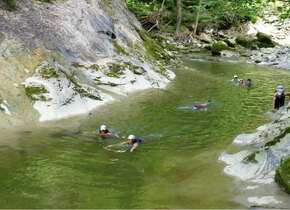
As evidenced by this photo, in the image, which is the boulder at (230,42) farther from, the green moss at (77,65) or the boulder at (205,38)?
the green moss at (77,65)

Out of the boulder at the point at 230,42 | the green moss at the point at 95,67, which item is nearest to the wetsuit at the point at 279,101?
the green moss at the point at 95,67

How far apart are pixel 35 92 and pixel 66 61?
3700 mm

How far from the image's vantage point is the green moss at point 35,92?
41.0 feet

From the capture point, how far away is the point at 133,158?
8.50m

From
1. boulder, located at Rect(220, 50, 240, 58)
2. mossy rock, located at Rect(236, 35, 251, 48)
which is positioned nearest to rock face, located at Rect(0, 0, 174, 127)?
boulder, located at Rect(220, 50, 240, 58)

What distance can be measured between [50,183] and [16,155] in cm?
242

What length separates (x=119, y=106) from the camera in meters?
14.6

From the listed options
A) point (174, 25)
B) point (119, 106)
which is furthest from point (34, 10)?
point (174, 25)

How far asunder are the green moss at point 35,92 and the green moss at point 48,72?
33.9 inches

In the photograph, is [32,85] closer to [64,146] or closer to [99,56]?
[64,146]

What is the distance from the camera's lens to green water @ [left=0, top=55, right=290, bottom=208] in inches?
229

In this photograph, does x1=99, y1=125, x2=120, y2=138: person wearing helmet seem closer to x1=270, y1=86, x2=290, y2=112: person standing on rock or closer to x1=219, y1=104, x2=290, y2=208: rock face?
x1=219, y1=104, x2=290, y2=208: rock face

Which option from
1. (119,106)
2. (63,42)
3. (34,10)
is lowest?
(119,106)

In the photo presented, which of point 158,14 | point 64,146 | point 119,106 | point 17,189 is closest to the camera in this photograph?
point 17,189
